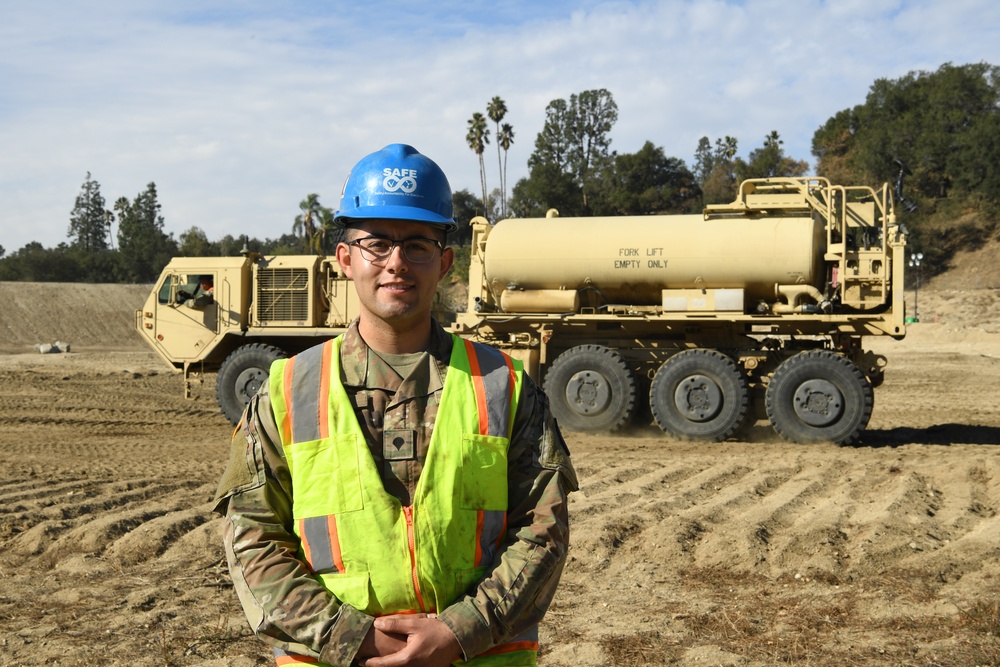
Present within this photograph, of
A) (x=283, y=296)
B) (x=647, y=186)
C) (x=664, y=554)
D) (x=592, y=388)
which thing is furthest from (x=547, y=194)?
(x=664, y=554)

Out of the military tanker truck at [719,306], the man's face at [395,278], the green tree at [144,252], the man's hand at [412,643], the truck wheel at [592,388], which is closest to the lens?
the man's hand at [412,643]

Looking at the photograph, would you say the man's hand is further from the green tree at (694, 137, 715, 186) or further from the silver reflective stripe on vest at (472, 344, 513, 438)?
the green tree at (694, 137, 715, 186)

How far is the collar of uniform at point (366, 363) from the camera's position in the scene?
262 cm

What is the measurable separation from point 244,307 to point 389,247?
44.4 feet

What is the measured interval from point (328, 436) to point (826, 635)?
390 centimetres

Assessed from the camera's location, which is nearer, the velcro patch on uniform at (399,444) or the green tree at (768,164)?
the velcro patch on uniform at (399,444)

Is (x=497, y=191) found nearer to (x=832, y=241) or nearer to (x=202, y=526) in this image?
(x=832, y=241)

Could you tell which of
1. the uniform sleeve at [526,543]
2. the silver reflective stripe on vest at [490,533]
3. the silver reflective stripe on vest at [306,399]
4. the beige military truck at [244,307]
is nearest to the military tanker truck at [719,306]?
the beige military truck at [244,307]

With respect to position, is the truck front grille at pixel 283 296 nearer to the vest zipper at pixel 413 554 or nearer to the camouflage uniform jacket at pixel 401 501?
the camouflage uniform jacket at pixel 401 501

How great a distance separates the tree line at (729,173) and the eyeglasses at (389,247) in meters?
45.8

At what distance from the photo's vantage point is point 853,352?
13133mm

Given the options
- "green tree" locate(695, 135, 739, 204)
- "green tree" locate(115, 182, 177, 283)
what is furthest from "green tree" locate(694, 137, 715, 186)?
"green tree" locate(115, 182, 177, 283)

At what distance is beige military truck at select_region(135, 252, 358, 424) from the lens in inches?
614

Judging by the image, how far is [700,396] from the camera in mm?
13023
